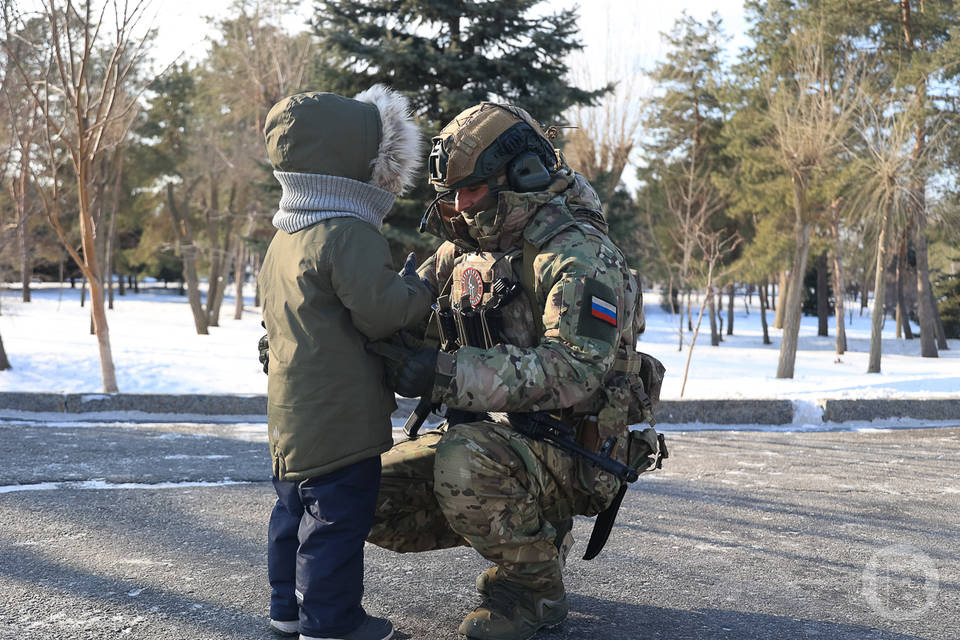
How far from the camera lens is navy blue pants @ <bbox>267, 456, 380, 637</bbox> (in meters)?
2.21

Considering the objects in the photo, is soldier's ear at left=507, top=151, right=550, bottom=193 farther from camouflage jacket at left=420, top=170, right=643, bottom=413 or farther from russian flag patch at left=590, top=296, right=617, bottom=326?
russian flag patch at left=590, top=296, right=617, bottom=326

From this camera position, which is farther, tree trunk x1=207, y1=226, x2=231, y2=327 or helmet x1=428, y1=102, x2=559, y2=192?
tree trunk x1=207, y1=226, x2=231, y2=327

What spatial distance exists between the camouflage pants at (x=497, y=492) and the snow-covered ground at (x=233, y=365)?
562cm

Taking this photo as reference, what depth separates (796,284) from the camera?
14.6 meters

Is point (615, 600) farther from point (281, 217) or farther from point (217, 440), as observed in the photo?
point (217, 440)

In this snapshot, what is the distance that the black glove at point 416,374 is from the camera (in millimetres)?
2256

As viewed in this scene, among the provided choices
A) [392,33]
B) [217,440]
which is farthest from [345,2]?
[217,440]

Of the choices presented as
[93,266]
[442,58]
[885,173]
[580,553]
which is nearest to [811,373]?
[885,173]

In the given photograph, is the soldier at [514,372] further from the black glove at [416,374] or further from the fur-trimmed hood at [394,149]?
the fur-trimmed hood at [394,149]

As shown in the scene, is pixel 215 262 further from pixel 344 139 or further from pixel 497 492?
pixel 497 492

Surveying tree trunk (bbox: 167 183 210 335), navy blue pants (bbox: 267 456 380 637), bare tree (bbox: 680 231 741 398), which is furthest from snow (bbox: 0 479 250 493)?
tree trunk (bbox: 167 183 210 335)

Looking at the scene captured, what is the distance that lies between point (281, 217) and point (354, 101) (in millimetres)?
412

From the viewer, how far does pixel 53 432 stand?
5.78 m

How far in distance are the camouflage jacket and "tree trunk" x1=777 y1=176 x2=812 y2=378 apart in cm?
1293
